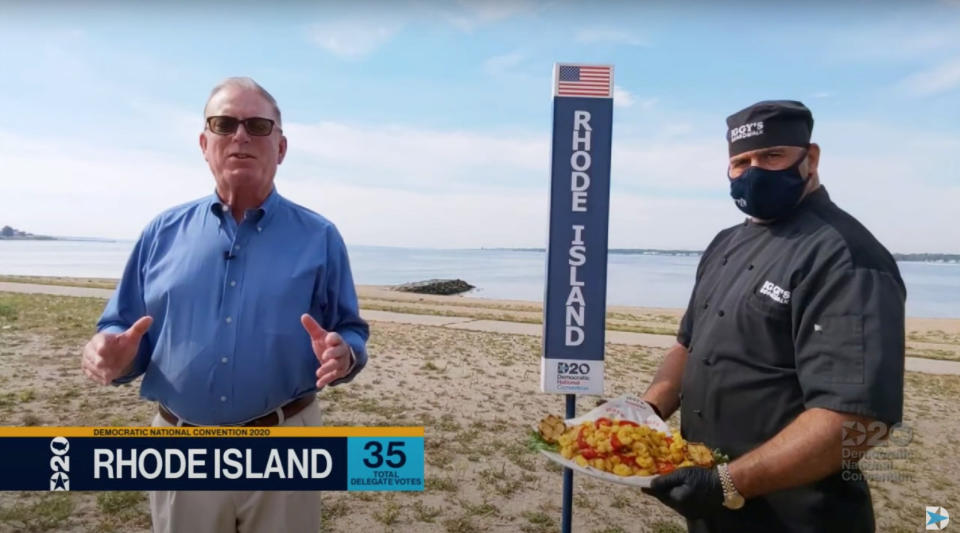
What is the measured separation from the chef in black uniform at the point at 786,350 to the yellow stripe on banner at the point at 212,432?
1.59m

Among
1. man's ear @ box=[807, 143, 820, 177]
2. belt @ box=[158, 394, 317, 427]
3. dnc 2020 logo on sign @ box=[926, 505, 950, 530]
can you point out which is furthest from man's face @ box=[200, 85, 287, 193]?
dnc 2020 logo on sign @ box=[926, 505, 950, 530]

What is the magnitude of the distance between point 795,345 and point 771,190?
2.00 feet

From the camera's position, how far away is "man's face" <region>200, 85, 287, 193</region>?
96.3 inches

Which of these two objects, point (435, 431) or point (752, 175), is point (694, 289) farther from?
point (435, 431)

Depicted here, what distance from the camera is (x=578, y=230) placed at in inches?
131

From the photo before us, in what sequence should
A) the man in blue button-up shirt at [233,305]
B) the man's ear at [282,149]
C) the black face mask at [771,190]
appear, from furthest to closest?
the man's ear at [282,149] → the man in blue button-up shirt at [233,305] → the black face mask at [771,190]

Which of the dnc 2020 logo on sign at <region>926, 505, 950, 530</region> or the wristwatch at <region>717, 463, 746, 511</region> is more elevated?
the wristwatch at <region>717, 463, 746, 511</region>

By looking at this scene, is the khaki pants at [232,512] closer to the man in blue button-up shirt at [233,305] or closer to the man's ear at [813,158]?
the man in blue button-up shirt at [233,305]

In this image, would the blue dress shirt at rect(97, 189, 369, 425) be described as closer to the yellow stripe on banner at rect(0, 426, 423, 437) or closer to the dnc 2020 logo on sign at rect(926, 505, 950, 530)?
the yellow stripe on banner at rect(0, 426, 423, 437)

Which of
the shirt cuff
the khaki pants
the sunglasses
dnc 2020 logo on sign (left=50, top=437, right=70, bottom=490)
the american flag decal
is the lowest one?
dnc 2020 logo on sign (left=50, top=437, right=70, bottom=490)

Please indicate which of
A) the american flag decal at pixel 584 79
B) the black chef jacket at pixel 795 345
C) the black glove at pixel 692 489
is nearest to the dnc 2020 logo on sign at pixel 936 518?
the black chef jacket at pixel 795 345

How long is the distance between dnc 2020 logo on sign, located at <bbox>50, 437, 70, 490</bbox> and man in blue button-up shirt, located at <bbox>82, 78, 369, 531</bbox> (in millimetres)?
1742

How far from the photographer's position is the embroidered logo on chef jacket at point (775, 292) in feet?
6.28

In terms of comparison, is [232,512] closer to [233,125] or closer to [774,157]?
[233,125]
